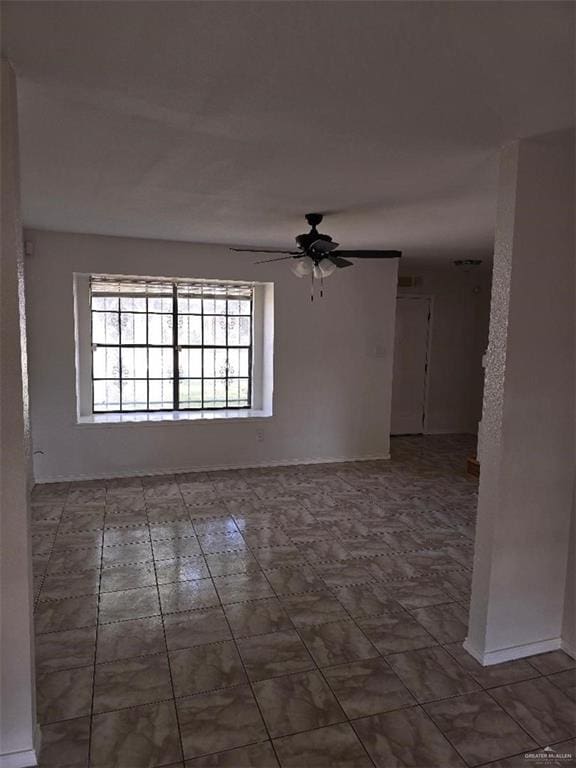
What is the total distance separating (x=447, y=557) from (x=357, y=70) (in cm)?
300

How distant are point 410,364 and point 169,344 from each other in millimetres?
3602

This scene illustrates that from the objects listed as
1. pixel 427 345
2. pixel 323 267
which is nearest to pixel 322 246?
pixel 323 267

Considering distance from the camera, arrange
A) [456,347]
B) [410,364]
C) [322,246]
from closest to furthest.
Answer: [322,246]
[410,364]
[456,347]

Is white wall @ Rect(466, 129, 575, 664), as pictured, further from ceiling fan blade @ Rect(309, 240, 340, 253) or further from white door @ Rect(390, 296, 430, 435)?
white door @ Rect(390, 296, 430, 435)

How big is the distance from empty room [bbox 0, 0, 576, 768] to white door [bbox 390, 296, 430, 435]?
8.26 ft

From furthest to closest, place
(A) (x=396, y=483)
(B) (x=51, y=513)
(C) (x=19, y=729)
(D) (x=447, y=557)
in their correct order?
(A) (x=396, y=483) → (B) (x=51, y=513) → (D) (x=447, y=557) → (C) (x=19, y=729)

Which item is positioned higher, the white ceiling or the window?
the white ceiling

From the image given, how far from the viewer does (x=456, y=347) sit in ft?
24.3

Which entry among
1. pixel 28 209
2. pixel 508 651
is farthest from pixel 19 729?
pixel 28 209

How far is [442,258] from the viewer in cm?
588

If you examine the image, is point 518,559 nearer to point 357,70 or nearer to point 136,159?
point 357,70

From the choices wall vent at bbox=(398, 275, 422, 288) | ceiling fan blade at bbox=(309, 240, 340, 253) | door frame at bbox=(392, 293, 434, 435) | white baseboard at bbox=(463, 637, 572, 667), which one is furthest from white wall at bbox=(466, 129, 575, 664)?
door frame at bbox=(392, 293, 434, 435)

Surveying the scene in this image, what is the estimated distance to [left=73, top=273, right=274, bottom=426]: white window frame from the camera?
495 cm

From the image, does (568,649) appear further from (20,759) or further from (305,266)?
(305,266)
